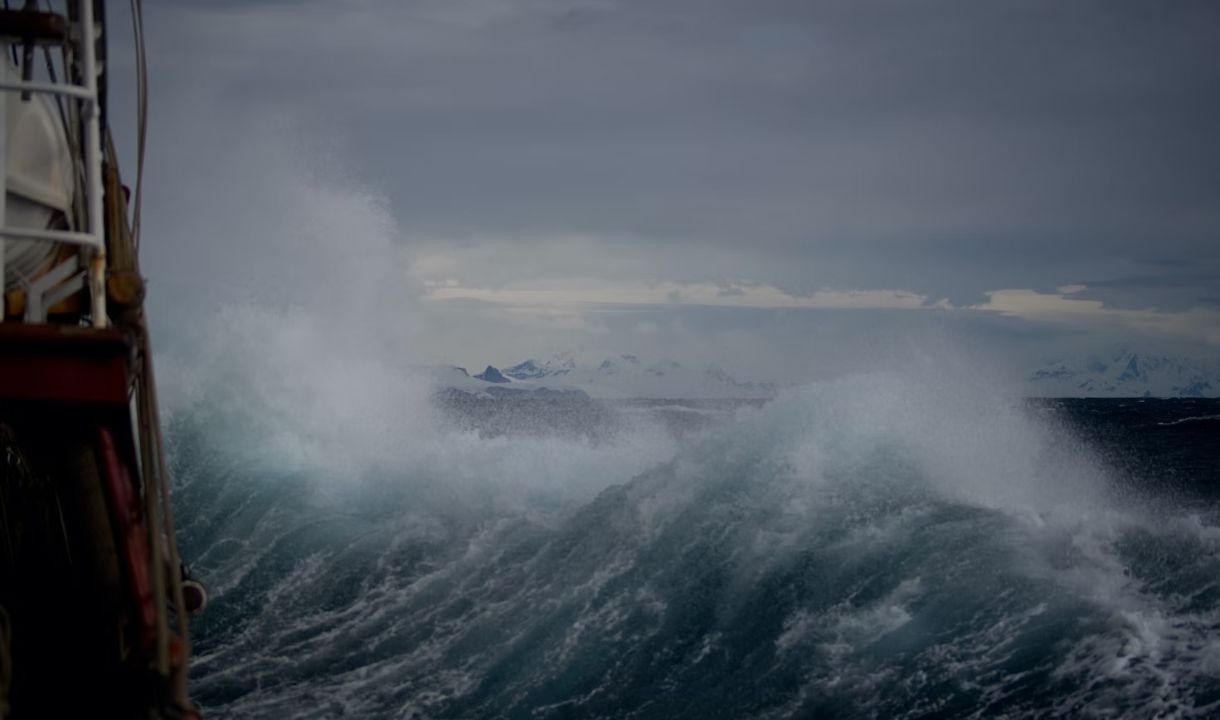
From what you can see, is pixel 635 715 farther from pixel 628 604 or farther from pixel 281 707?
pixel 281 707

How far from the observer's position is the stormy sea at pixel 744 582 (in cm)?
920

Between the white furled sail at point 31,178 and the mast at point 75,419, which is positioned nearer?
the mast at point 75,419

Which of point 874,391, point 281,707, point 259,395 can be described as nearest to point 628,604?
point 281,707

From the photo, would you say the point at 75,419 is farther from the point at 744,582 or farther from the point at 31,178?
the point at 744,582

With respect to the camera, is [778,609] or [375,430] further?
[375,430]

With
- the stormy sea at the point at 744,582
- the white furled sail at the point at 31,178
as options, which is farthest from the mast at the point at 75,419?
the stormy sea at the point at 744,582

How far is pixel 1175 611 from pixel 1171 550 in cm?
142

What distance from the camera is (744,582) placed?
11.5 metres

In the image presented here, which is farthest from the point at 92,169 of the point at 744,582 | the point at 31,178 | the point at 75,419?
the point at 744,582

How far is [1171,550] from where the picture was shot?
414 inches

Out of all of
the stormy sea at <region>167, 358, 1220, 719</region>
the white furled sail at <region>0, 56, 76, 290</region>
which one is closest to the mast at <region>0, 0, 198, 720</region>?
the white furled sail at <region>0, 56, 76, 290</region>

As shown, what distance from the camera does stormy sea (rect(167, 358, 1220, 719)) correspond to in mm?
9203

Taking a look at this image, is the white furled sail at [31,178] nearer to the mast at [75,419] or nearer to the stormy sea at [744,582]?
the mast at [75,419]

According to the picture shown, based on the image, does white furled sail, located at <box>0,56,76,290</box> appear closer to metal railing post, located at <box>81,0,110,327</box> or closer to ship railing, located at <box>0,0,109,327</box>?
ship railing, located at <box>0,0,109,327</box>
